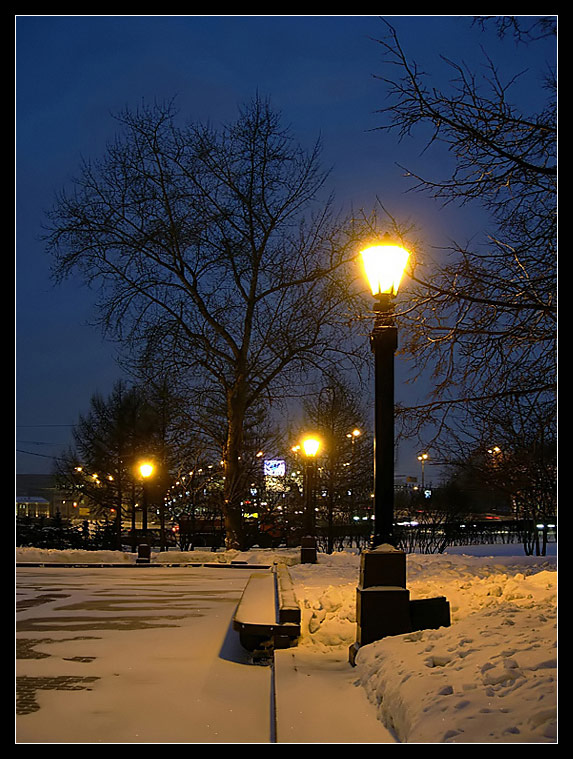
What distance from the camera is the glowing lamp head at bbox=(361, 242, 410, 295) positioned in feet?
25.0

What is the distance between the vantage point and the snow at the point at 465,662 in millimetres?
4086

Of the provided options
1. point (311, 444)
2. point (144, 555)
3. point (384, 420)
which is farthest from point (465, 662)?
point (144, 555)

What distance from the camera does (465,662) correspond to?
5238 mm

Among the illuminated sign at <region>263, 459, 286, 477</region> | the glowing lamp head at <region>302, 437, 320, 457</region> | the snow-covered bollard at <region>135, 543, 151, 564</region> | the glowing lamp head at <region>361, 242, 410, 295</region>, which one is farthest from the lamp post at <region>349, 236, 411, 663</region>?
the illuminated sign at <region>263, 459, 286, 477</region>

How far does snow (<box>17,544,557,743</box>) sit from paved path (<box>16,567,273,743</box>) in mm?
850

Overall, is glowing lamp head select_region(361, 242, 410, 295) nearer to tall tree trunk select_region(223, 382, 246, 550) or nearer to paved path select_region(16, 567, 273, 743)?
paved path select_region(16, 567, 273, 743)

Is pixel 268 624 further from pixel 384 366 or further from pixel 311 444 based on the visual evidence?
pixel 311 444

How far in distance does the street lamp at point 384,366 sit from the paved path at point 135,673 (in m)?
1.95

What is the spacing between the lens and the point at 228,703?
648cm

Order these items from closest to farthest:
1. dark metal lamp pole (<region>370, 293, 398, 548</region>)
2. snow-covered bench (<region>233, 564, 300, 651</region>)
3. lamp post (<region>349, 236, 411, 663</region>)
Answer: lamp post (<region>349, 236, 411, 663</region>)
dark metal lamp pole (<region>370, 293, 398, 548</region>)
snow-covered bench (<region>233, 564, 300, 651</region>)

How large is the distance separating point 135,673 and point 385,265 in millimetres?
4614

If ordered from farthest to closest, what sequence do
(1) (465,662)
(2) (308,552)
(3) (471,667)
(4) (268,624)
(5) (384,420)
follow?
(2) (308,552), (4) (268,624), (5) (384,420), (1) (465,662), (3) (471,667)

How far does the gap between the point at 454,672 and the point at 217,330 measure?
21.6m
